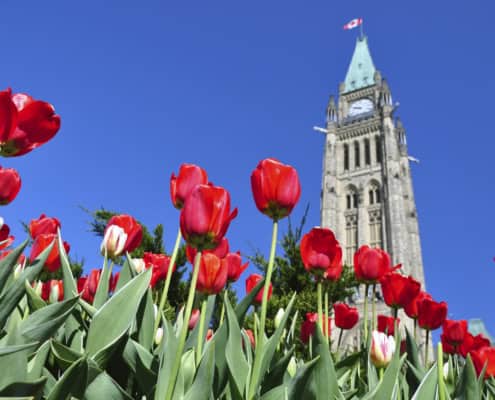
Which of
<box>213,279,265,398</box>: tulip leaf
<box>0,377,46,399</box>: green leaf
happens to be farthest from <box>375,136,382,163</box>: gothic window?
<box>0,377,46,399</box>: green leaf

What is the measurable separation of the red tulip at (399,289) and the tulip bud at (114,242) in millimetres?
981

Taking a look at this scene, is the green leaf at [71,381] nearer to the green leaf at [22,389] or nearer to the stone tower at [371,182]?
the green leaf at [22,389]

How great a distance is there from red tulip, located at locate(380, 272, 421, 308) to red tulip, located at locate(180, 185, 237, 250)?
3.15ft

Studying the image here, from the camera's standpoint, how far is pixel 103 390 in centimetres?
77

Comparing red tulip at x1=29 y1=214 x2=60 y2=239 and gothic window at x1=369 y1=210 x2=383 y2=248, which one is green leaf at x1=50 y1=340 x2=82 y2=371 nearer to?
red tulip at x1=29 y1=214 x2=60 y2=239

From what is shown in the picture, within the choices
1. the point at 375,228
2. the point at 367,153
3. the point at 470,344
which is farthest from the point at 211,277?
the point at 367,153

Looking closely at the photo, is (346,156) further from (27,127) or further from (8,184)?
(27,127)

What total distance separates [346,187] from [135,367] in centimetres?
3005

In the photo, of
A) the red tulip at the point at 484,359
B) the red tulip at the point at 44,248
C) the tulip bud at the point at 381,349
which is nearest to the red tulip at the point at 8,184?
the red tulip at the point at 44,248

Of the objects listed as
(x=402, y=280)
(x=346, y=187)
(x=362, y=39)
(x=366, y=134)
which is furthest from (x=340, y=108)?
(x=402, y=280)

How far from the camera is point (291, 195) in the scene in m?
1.02

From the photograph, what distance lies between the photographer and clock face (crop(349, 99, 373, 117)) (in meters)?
33.2

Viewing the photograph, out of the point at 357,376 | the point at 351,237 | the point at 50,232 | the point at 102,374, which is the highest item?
the point at 351,237

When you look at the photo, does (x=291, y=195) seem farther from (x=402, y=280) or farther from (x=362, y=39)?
(x=362, y=39)
